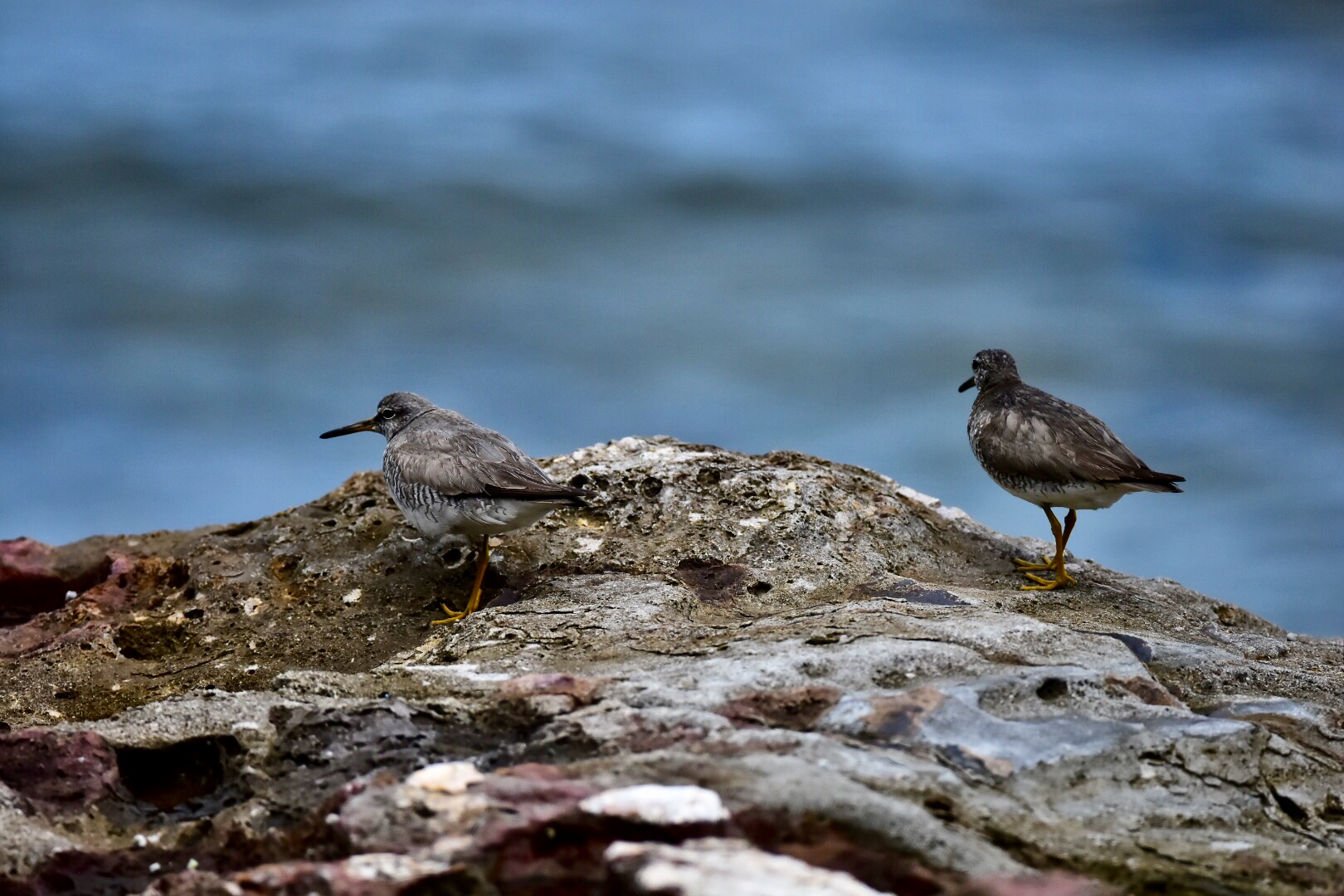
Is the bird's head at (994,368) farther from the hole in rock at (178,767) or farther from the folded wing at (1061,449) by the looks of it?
the hole in rock at (178,767)

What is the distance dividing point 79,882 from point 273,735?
802 millimetres

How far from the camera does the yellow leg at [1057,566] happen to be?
24.9ft

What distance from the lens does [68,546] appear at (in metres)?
8.83

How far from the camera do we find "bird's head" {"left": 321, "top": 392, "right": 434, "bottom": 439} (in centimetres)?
901

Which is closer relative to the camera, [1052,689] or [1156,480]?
[1052,689]

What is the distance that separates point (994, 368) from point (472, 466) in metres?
4.18

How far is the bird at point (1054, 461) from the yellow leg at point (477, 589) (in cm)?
320

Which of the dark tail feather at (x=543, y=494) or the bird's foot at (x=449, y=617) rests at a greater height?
the dark tail feather at (x=543, y=494)

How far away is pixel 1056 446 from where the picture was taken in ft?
26.7

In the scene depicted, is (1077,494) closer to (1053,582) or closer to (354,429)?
(1053,582)

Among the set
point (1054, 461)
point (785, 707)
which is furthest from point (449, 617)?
point (1054, 461)

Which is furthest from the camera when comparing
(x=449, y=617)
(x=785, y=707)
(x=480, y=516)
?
(x=480, y=516)

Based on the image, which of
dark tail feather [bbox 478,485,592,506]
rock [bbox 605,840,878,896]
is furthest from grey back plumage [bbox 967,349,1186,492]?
rock [bbox 605,840,878,896]

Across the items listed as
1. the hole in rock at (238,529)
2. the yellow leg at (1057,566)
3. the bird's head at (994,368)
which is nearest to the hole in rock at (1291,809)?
the yellow leg at (1057,566)
